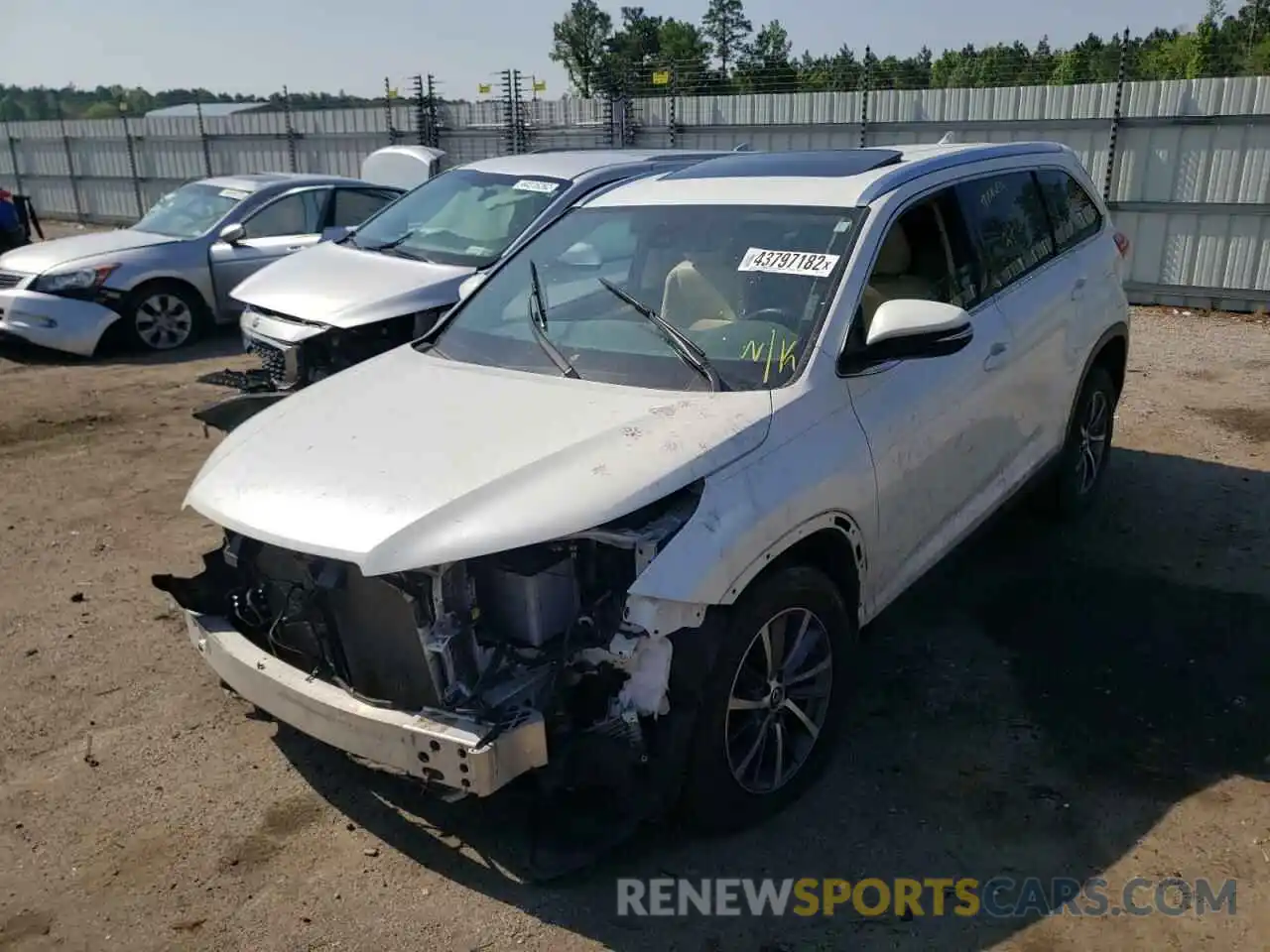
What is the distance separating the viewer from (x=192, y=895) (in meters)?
3.08

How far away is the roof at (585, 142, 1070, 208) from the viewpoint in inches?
155

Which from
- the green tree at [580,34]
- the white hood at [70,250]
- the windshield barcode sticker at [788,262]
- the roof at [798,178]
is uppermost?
the green tree at [580,34]

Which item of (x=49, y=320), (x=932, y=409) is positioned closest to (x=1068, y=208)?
(x=932, y=409)

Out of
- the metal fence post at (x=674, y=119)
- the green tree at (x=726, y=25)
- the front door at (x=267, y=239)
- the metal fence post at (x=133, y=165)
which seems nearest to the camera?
the front door at (x=267, y=239)

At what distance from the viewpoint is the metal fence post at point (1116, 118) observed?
39.6 ft

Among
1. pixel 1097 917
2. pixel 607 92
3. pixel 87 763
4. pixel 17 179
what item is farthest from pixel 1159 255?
pixel 17 179

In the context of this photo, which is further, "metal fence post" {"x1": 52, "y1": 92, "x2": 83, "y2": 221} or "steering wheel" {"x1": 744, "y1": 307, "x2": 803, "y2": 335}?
"metal fence post" {"x1": 52, "y1": 92, "x2": 83, "y2": 221}

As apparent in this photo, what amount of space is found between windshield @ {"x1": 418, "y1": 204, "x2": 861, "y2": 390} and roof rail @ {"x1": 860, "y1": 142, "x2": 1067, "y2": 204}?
200 mm

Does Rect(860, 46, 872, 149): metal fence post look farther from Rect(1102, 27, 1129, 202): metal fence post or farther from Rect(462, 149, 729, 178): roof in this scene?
Rect(462, 149, 729, 178): roof

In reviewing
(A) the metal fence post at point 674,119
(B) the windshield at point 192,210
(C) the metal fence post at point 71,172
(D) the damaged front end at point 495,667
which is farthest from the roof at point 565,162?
(C) the metal fence post at point 71,172

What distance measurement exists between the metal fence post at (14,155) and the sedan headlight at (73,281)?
19.3 m

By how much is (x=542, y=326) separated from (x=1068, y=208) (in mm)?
3015

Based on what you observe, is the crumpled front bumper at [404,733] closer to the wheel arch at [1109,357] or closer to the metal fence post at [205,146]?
the wheel arch at [1109,357]

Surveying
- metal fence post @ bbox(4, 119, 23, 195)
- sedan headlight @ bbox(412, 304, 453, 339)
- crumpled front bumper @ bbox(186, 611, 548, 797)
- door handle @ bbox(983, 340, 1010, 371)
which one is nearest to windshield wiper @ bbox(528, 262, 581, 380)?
crumpled front bumper @ bbox(186, 611, 548, 797)
